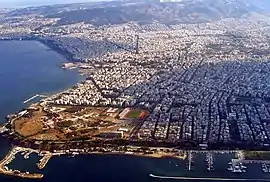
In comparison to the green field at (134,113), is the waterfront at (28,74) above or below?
below

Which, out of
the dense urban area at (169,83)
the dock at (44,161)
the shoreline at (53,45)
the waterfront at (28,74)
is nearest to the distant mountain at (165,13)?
the dense urban area at (169,83)

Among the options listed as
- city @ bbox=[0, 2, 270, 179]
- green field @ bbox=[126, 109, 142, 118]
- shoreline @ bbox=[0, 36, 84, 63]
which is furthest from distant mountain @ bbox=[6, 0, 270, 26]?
green field @ bbox=[126, 109, 142, 118]

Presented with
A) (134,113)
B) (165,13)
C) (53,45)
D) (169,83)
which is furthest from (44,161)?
(165,13)

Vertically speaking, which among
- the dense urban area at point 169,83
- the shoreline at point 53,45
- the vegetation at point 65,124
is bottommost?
the shoreline at point 53,45

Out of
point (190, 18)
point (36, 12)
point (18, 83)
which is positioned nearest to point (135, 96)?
point (18, 83)

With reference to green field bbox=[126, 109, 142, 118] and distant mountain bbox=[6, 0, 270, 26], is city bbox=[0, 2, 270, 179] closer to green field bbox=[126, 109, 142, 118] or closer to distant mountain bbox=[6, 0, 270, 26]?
green field bbox=[126, 109, 142, 118]

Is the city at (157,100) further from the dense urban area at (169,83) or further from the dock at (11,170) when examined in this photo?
the dock at (11,170)

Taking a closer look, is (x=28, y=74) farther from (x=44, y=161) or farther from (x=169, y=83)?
(x=44, y=161)

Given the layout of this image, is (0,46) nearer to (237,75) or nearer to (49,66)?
(49,66)
